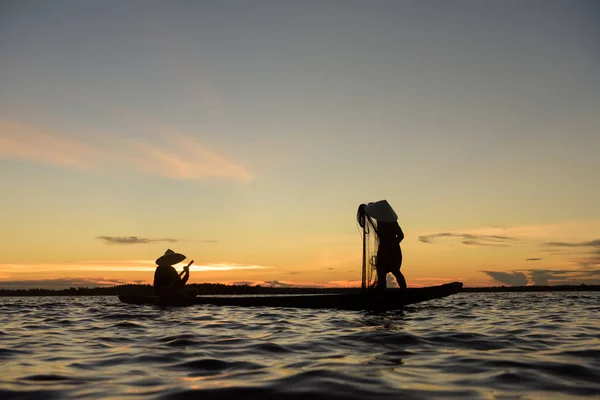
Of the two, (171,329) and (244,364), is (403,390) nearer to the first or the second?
(244,364)

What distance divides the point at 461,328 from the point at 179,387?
7.31 m

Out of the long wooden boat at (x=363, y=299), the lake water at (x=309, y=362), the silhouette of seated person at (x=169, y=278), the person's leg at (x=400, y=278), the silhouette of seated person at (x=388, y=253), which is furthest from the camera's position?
the silhouette of seated person at (x=169, y=278)

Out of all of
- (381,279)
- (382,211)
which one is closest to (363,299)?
(381,279)

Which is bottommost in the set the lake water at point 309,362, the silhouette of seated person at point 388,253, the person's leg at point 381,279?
the lake water at point 309,362

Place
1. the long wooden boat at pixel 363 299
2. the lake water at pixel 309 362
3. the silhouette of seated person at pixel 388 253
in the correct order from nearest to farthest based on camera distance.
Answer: the lake water at pixel 309 362 → the long wooden boat at pixel 363 299 → the silhouette of seated person at pixel 388 253

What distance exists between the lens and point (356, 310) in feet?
53.7

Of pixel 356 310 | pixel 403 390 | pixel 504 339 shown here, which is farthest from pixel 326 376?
pixel 356 310

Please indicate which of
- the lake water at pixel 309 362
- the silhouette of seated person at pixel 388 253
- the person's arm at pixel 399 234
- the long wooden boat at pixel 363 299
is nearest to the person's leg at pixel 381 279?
the silhouette of seated person at pixel 388 253

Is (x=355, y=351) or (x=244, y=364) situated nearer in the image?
(x=244, y=364)

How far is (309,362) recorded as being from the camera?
621cm

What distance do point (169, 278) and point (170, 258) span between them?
0.84 m

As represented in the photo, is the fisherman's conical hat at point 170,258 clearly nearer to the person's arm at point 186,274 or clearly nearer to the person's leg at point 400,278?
the person's arm at point 186,274

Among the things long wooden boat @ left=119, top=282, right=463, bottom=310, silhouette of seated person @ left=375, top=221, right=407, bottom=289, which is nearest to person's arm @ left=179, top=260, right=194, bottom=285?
long wooden boat @ left=119, top=282, right=463, bottom=310

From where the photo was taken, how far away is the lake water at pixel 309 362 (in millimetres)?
4586
